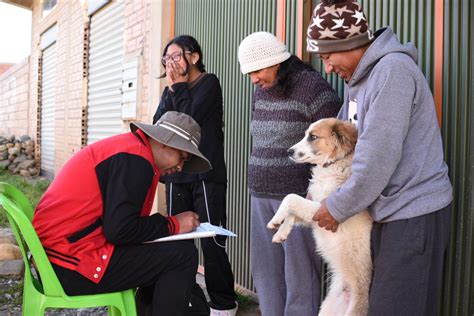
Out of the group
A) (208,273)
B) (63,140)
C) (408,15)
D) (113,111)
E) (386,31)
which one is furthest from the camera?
(63,140)

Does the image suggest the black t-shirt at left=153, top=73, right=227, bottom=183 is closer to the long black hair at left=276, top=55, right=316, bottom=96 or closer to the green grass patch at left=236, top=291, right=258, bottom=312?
the long black hair at left=276, top=55, right=316, bottom=96

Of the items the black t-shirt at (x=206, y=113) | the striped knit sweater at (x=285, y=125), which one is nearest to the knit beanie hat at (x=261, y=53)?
the striped knit sweater at (x=285, y=125)

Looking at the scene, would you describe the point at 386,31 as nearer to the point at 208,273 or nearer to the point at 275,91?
the point at 275,91

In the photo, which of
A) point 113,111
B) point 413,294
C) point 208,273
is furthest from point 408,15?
point 113,111

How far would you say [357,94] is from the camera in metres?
2.35

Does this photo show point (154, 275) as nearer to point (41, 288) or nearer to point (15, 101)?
point (41, 288)

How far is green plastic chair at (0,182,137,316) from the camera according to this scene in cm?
232

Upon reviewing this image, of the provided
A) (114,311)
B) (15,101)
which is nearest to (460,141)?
(114,311)

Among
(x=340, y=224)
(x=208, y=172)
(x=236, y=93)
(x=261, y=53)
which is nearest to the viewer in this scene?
(x=340, y=224)

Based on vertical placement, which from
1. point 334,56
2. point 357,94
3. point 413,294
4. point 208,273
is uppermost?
point 334,56

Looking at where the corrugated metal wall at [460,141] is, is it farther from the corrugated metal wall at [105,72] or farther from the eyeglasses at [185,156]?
the corrugated metal wall at [105,72]

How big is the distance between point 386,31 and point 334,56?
25cm

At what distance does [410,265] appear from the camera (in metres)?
2.02

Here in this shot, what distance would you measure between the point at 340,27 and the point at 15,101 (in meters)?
18.1
